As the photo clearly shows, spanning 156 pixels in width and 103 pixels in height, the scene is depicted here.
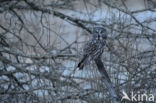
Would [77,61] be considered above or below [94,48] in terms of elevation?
below

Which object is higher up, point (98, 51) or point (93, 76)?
point (98, 51)

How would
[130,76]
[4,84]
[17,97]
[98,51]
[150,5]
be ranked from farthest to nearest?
[150,5] → [4,84] → [17,97] → [130,76] → [98,51]

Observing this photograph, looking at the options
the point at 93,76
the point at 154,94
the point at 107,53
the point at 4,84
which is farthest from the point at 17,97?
the point at 154,94

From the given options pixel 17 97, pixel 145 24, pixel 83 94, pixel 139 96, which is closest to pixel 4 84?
pixel 17 97

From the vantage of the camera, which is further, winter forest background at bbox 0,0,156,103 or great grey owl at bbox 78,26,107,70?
winter forest background at bbox 0,0,156,103

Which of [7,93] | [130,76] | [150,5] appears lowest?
[7,93]

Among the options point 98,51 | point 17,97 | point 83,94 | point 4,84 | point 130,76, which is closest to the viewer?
point 98,51

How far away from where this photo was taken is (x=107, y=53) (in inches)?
187

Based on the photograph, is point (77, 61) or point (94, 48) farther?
point (77, 61)

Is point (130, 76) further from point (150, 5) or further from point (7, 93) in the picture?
point (150, 5)

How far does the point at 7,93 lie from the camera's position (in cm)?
544

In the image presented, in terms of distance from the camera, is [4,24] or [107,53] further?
[4,24]

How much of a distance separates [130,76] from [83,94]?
35.0 inches

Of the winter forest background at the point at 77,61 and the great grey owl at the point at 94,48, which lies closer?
the great grey owl at the point at 94,48
